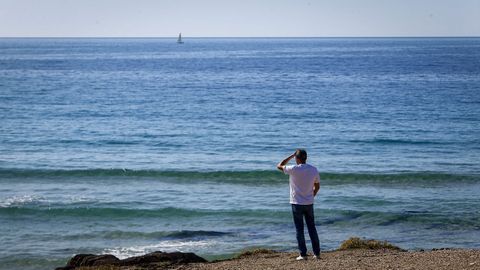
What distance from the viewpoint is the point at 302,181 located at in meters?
12.1

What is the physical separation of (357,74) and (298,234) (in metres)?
75.2

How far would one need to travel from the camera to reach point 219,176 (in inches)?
1069

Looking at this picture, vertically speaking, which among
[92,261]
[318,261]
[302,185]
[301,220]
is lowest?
[92,261]

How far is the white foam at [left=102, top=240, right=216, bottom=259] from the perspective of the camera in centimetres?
1712

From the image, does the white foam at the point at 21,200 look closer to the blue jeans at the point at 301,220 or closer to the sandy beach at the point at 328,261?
the sandy beach at the point at 328,261

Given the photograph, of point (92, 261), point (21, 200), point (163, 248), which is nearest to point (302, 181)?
point (92, 261)

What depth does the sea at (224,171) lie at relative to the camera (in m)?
18.7

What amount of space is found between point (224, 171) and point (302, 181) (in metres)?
15.8

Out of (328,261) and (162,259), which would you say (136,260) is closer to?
(162,259)

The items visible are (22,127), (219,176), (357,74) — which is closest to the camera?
(219,176)

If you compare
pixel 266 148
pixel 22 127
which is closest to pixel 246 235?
pixel 266 148

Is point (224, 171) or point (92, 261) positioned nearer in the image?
point (92, 261)

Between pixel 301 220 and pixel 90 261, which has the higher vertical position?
pixel 301 220

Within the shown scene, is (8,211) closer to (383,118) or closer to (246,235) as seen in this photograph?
(246,235)
